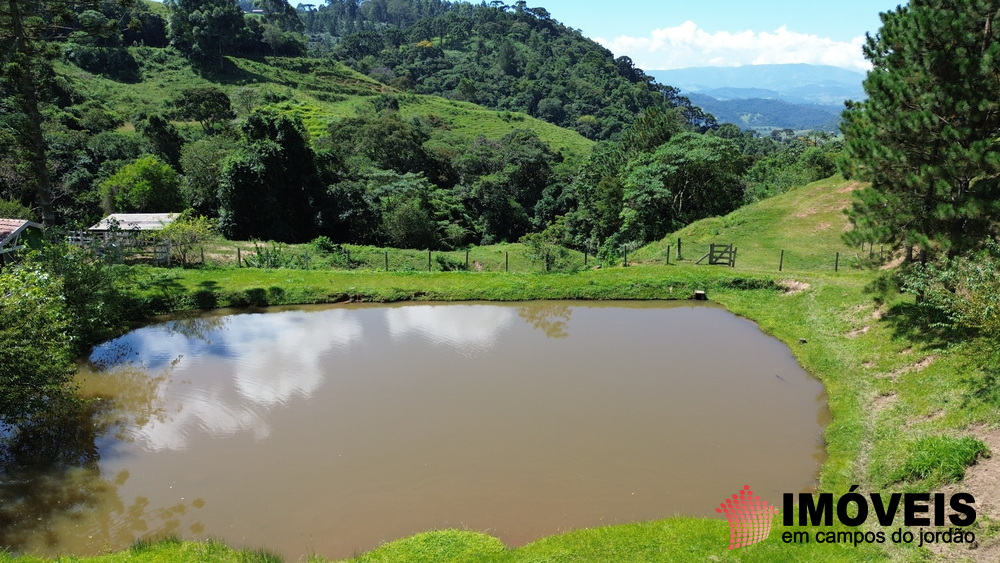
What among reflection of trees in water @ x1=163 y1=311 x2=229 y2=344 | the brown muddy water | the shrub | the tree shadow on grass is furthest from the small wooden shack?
the tree shadow on grass

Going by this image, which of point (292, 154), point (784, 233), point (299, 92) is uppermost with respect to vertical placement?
point (299, 92)

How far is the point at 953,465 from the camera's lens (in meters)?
9.21

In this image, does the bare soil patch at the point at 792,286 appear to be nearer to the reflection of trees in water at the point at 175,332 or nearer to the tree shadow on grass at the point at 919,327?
the tree shadow on grass at the point at 919,327

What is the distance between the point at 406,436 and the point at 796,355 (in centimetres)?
1135

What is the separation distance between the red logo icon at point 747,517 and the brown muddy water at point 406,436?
0.87 ft

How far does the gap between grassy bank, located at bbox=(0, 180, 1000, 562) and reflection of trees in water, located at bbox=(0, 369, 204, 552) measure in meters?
0.87

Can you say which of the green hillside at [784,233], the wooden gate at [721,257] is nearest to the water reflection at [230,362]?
the wooden gate at [721,257]

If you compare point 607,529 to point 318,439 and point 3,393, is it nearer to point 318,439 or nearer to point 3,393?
point 318,439

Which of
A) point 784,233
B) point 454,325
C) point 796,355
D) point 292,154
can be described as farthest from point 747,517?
point 292,154

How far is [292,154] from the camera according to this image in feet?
119

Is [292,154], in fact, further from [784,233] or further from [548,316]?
[784,233]

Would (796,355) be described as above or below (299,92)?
below

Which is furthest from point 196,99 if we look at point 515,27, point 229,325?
point 515,27

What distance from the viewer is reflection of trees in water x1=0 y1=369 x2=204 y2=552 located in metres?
9.30
